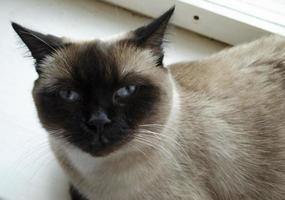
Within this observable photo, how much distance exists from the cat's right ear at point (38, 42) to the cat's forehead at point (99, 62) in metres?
0.01

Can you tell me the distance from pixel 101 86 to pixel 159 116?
17cm

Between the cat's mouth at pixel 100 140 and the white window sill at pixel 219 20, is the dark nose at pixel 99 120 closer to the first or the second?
the cat's mouth at pixel 100 140

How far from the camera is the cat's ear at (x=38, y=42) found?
1.12 metres

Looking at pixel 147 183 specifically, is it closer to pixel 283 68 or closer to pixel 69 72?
pixel 69 72

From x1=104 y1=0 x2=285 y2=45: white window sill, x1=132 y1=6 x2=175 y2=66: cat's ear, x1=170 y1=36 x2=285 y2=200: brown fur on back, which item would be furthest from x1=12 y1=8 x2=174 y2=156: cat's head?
x1=104 y1=0 x2=285 y2=45: white window sill

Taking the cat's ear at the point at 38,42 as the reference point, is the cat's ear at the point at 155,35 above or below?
above

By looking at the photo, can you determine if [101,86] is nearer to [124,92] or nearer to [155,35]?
[124,92]

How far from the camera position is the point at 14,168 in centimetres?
145

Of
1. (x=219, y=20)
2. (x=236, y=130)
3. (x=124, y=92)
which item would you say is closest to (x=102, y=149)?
(x=124, y=92)

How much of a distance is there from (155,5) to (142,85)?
0.63 meters

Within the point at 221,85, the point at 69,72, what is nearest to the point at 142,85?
the point at 69,72

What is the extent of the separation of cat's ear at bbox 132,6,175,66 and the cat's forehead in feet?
0.05

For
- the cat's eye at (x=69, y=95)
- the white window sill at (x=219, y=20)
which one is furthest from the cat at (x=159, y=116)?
the white window sill at (x=219, y=20)

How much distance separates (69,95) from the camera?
3.67 ft
